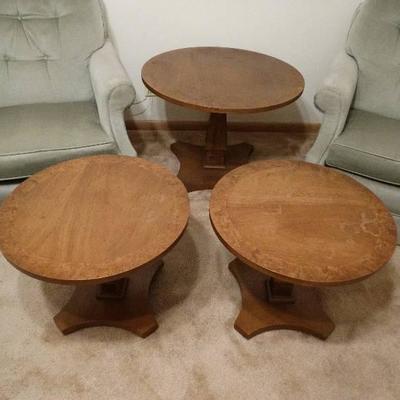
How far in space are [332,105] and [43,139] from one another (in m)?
1.21

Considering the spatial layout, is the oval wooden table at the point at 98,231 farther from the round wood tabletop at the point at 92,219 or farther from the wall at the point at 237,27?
the wall at the point at 237,27

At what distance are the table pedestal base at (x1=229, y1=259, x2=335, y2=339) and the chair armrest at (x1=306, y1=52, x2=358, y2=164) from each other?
62cm

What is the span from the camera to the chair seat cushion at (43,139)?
4.89 ft

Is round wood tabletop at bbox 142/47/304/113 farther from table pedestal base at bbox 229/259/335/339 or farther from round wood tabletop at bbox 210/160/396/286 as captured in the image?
table pedestal base at bbox 229/259/335/339

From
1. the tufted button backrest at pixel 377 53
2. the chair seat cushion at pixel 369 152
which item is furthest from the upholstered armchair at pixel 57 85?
the tufted button backrest at pixel 377 53

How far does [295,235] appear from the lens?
1.12 metres

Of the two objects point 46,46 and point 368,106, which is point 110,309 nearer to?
point 46,46

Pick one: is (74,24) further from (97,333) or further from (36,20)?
(97,333)

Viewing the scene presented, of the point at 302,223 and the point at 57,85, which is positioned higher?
the point at 57,85

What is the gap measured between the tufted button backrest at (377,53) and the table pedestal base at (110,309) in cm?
141

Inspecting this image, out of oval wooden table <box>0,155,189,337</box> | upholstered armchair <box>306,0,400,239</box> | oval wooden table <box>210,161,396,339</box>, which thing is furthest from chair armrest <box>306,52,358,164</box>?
oval wooden table <box>0,155,189,337</box>

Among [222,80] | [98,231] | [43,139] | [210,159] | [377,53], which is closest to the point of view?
[98,231]

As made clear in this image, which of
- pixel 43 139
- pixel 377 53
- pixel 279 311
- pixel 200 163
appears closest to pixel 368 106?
pixel 377 53

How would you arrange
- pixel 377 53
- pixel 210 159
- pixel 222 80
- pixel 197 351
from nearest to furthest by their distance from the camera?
pixel 197 351
pixel 222 80
pixel 377 53
pixel 210 159
